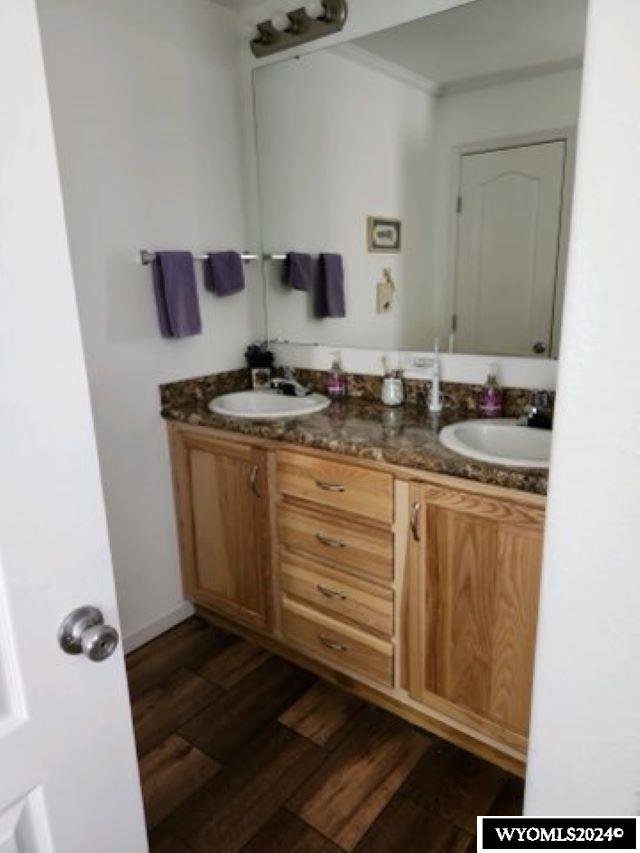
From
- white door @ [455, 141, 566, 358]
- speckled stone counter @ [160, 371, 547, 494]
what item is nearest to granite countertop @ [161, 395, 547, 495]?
speckled stone counter @ [160, 371, 547, 494]

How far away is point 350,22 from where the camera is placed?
2027mm

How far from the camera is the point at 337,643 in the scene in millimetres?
1915

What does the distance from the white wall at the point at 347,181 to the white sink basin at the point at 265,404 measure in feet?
0.93

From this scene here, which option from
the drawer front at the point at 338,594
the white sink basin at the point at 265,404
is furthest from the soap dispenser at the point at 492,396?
the drawer front at the point at 338,594

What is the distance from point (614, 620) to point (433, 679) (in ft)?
4.00

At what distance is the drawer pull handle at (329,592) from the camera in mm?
1858

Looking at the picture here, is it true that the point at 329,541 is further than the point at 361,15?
No

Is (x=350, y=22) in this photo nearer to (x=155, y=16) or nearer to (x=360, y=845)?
(x=155, y=16)

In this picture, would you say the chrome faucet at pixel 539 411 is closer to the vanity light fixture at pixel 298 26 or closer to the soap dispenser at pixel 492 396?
the soap dispenser at pixel 492 396

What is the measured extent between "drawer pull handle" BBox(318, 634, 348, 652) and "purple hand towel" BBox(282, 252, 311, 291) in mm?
1368

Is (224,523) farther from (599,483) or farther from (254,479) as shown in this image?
(599,483)

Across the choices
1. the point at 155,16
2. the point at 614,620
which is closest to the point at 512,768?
the point at 614,620

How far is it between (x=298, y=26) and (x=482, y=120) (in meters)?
0.81

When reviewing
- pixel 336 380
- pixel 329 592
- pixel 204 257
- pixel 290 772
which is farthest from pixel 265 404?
pixel 290 772
